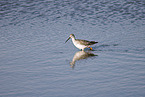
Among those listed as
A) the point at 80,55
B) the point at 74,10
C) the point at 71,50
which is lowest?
the point at 80,55

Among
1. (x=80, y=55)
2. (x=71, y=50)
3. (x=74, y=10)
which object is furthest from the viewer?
(x=74, y=10)

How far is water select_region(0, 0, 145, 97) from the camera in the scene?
11141 mm

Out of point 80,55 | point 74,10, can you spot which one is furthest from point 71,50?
point 74,10

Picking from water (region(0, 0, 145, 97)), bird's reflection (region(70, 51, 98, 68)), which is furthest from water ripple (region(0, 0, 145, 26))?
bird's reflection (region(70, 51, 98, 68))

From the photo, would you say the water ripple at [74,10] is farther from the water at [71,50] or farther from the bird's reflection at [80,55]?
the bird's reflection at [80,55]

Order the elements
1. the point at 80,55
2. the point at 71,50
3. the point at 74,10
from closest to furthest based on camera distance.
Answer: the point at 80,55
the point at 71,50
the point at 74,10

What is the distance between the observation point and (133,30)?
20.0 metres

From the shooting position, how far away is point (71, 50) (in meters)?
17.0

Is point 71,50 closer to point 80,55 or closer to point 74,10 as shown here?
point 80,55

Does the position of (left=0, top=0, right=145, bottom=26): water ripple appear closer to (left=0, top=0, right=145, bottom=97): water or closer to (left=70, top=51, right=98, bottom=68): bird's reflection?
(left=0, top=0, right=145, bottom=97): water

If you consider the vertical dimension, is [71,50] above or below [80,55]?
above

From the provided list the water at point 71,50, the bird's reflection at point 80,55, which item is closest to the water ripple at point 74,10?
the water at point 71,50

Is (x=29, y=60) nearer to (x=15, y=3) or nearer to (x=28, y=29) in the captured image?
(x=28, y=29)

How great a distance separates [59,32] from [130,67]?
27.0 feet
